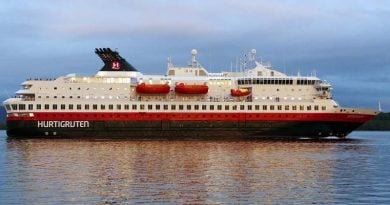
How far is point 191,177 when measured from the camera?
3312 centimetres

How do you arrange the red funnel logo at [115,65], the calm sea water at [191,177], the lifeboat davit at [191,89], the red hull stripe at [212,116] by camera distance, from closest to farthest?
the calm sea water at [191,177], the red hull stripe at [212,116], the lifeboat davit at [191,89], the red funnel logo at [115,65]

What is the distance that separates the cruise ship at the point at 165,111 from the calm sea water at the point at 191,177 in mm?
23839

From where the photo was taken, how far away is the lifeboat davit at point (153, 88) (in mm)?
75188

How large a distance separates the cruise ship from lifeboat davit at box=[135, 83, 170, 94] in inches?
4.4

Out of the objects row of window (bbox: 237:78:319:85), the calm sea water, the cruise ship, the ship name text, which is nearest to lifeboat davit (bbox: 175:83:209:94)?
the cruise ship

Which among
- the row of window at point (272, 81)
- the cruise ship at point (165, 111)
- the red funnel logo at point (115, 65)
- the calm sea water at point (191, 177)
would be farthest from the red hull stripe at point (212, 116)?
the calm sea water at point (191, 177)

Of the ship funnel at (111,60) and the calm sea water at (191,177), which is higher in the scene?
the ship funnel at (111,60)

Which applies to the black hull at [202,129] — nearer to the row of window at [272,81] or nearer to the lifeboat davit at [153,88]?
the lifeboat davit at [153,88]

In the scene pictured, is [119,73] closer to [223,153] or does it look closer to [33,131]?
[33,131]

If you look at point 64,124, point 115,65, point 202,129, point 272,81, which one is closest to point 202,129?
point 202,129

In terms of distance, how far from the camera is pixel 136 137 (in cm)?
7450

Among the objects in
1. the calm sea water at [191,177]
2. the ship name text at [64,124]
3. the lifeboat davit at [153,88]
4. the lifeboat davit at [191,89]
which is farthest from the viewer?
the lifeboat davit at [191,89]

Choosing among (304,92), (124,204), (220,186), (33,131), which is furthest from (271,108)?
(124,204)

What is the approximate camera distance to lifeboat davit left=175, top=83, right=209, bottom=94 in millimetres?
75375
